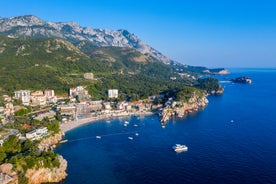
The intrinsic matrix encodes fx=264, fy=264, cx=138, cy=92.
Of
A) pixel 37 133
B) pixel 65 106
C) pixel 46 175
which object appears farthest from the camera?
pixel 65 106

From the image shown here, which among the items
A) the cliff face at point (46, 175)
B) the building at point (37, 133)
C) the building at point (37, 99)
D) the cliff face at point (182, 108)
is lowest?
the cliff face at point (46, 175)

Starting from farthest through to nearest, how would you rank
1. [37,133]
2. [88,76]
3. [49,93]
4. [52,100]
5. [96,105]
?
1. [88,76]
2. [49,93]
3. [96,105]
4. [52,100]
5. [37,133]

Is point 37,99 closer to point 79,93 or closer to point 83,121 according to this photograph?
point 79,93

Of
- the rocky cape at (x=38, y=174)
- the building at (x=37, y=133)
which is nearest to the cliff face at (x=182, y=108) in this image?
the building at (x=37, y=133)

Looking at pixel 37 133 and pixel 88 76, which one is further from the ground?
pixel 88 76

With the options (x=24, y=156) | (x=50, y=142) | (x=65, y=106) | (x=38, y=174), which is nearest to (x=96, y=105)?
(x=65, y=106)

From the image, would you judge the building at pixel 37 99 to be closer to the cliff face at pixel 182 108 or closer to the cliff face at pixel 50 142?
the cliff face at pixel 50 142

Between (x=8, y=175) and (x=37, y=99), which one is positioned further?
(x=37, y=99)
